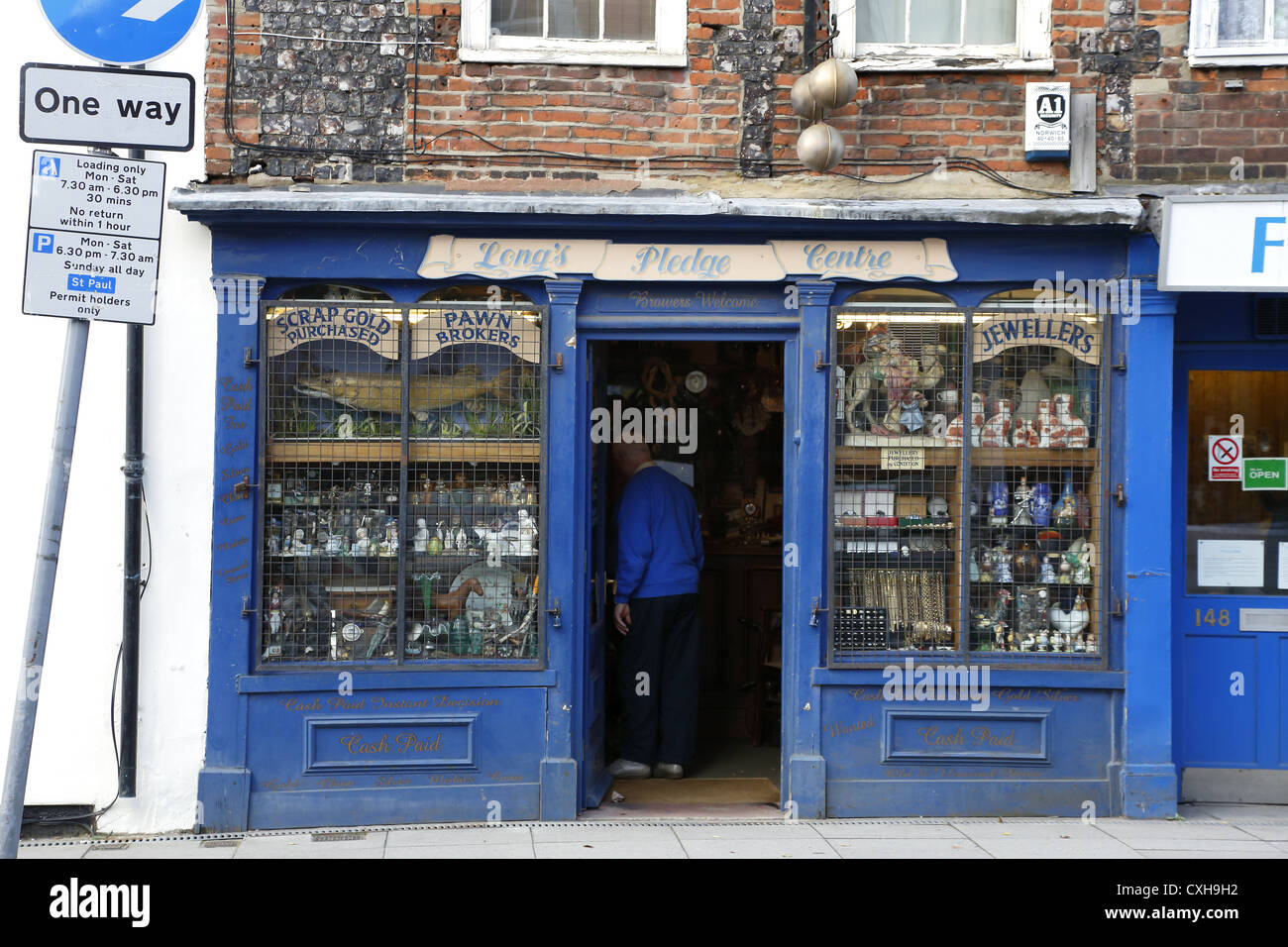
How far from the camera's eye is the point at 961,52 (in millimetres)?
6785

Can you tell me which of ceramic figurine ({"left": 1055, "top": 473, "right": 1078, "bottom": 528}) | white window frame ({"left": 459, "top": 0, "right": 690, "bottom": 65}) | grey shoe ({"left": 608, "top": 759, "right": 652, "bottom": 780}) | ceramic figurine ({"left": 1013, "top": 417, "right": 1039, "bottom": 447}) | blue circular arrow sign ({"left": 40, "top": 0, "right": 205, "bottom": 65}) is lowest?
grey shoe ({"left": 608, "top": 759, "right": 652, "bottom": 780})

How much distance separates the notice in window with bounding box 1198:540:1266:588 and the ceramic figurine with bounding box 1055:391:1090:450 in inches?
42.2

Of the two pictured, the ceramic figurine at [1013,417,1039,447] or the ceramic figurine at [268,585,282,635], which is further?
the ceramic figurine at [1013,417,1039,447]

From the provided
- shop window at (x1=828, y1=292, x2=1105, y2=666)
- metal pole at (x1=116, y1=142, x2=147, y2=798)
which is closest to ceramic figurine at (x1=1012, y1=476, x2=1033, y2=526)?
shop window at (x1=828, y1=292, x2=1105, y2=666)

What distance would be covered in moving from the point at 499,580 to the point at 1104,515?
11.3 feet

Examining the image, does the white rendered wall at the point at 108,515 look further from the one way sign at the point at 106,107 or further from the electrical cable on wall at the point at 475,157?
the one way sign at the point at 106,107

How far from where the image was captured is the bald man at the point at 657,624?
765 centimetres

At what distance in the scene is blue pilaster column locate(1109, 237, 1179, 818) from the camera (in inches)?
260

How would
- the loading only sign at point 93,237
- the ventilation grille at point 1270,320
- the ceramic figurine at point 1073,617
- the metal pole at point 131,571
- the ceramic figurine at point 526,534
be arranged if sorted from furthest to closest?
the ventilation grille at point 1270,320 < the ceramic figurine at point 1073,617 < the ceramic figurine at point 526,534 < the metal pole at point 131,571 < the loading only sign at point 93,237

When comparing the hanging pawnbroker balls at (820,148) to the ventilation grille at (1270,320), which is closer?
the hanging pawnbroker balls at (820,148)

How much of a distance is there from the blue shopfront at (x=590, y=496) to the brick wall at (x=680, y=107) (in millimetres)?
355

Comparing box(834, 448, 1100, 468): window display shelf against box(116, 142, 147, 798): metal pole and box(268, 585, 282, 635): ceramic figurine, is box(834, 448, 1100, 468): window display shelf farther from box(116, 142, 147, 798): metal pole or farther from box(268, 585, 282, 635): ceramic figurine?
box(116, 142, 147, 798): metal pole

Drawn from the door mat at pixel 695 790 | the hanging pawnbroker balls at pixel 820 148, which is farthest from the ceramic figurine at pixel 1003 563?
the hanging pawnbroker balls at pixel 820 148

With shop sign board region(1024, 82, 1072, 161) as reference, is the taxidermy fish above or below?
below
